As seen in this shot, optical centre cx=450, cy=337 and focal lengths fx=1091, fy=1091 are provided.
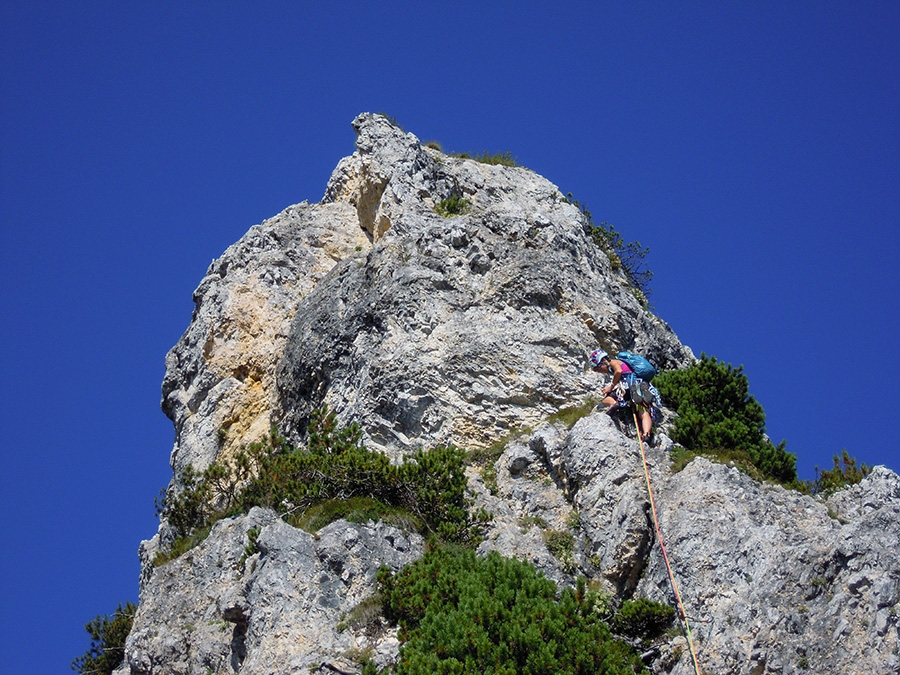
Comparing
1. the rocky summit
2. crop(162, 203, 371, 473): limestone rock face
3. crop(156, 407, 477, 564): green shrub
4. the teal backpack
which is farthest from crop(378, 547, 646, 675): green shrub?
crop(162, 203, 371, 473): limestone rock face

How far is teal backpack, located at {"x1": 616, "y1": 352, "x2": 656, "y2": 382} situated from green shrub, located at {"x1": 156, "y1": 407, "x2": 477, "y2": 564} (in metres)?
3.86

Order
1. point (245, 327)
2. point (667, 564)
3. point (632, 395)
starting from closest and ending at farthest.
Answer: point (667, 564)
point (632, 395)
point (245, 327)

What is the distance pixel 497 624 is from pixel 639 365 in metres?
7.83

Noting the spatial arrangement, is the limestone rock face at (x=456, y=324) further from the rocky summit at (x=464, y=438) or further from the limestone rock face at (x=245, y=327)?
the limestone rock face at (x=245, y=327)

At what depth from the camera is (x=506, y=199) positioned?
28312mm

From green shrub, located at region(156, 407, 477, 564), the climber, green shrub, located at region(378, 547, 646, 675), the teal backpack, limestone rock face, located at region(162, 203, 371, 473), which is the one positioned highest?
limestone rock face, located at region(162, 203, 371, 473)

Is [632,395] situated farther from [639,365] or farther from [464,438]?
[464,438]

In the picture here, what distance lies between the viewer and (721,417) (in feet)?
68.5

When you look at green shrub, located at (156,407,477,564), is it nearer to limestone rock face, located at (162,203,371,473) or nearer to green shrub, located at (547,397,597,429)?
green shrub, located at (547,397,597,429)

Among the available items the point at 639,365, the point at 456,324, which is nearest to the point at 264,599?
the point at 456,324

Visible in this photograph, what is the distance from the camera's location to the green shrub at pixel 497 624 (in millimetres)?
15070

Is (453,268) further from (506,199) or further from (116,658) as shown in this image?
(116,658)

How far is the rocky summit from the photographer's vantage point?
1603cm

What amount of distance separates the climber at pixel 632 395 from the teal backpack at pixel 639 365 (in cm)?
13
